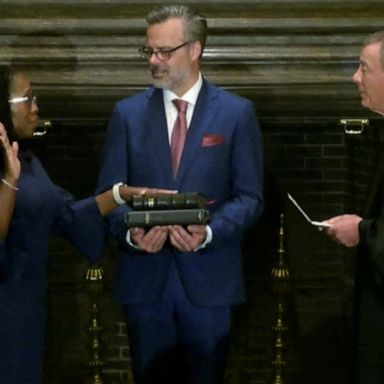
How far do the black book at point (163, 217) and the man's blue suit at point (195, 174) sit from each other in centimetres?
23

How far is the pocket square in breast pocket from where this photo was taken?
11.8 ft

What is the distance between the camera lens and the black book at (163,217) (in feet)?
10.9

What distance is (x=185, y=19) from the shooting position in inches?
141

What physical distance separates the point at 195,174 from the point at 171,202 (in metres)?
0.28

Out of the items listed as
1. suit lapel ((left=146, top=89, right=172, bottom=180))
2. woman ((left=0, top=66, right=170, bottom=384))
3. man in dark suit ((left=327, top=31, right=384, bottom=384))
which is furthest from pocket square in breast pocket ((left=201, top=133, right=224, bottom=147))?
man in dark suit ((left=327, top=31, right=384, bottom=384))

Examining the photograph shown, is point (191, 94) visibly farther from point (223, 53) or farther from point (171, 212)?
point (223, 53)

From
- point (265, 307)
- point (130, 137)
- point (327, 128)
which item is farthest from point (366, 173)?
point (130, 137)

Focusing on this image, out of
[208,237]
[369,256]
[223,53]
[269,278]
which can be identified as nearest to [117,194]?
[208,237]

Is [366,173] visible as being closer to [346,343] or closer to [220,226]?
[346,343]

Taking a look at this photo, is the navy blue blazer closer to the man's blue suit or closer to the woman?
the man's blue suit

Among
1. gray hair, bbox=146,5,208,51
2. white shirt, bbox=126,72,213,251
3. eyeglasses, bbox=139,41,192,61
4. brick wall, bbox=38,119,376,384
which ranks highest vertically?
gray hair, bbox=146,5,208,51

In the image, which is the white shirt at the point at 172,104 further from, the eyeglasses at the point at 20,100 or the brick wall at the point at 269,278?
the brick wall at the point at 269,278

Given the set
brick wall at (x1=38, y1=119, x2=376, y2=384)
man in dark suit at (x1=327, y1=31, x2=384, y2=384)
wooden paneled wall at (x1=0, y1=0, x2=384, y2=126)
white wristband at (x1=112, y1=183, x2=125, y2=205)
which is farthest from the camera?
brick wall at (x1=38, y1=119, x2=376, y2=384)

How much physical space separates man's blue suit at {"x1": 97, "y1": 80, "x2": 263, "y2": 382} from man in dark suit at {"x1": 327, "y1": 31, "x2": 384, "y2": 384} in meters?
0.35
